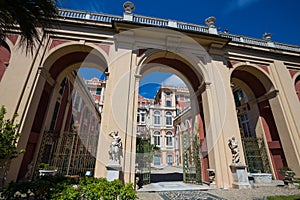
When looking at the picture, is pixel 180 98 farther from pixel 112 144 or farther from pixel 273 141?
pixel 112 144

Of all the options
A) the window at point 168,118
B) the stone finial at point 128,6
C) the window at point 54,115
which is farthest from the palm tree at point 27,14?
the window at point 168,118

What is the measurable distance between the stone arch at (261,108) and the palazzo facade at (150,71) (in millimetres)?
60

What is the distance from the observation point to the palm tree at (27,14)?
3774 millimetres

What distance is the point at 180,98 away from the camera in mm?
31594

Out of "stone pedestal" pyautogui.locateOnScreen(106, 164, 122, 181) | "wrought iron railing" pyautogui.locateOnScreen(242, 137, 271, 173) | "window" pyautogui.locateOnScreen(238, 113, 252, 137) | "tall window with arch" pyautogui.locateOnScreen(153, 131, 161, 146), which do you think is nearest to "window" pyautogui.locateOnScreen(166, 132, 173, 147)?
"tall window with arch" pyautogui.locateOnScreen(153, 131, 161, 146)

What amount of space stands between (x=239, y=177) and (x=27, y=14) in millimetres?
9904

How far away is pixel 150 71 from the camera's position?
11.1m

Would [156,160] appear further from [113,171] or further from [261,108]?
[113,171]

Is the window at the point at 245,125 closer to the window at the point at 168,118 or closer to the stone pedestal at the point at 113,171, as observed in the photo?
the stone pedestal at the point at 113,171

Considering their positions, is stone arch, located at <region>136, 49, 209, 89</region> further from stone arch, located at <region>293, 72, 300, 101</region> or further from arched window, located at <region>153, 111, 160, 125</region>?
arched window, located at <region>153, 111, 160, 125</region>

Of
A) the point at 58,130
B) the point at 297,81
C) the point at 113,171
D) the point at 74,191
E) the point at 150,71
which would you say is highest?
the point at 150,71

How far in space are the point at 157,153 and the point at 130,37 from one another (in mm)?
22898

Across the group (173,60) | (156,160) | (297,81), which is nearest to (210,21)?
(173,60)

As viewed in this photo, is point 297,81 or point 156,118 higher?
point 156,118
